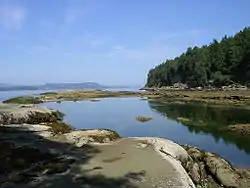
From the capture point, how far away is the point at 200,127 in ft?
147

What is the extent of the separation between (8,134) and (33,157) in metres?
7.30

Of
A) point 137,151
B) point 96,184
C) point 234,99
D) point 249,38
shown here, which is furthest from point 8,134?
point 249,38

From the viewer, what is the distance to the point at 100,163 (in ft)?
54.9

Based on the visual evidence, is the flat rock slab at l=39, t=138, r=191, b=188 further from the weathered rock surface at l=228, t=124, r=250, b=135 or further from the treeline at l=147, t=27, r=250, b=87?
the treeline at l=147, t=27, r=250, b=87

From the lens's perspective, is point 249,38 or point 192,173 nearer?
point 192,173

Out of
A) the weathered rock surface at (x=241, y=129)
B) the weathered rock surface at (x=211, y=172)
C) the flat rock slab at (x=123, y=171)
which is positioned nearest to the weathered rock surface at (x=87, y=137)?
the flat rock slab at (x=123, y=171)

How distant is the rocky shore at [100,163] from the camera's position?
563 inches

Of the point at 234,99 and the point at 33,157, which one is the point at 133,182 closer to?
the point at 33,157

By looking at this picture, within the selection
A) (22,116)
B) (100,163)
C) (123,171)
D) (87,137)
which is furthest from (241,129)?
(123,171)

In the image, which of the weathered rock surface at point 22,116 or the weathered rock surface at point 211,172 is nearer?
the weathered rock surface at point 211,172

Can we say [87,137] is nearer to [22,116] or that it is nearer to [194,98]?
[22,116]

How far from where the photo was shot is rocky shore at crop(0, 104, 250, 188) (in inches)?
563

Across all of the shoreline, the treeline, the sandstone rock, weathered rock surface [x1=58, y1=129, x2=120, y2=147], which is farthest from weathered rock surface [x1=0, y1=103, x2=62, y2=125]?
the treeline

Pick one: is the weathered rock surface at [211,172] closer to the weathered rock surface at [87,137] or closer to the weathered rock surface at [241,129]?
the weathered rock surface at [87,137]
